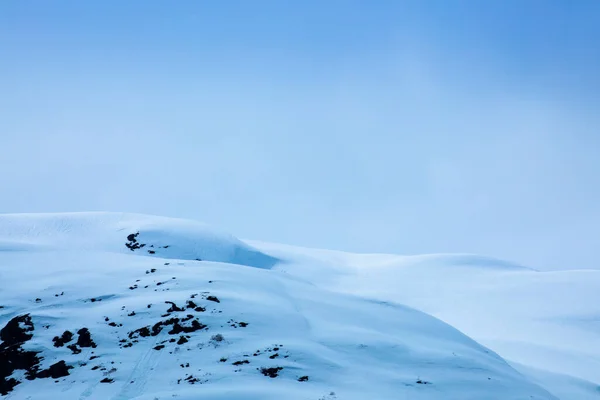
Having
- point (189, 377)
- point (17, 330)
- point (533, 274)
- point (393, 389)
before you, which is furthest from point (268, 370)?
point (533, 274)

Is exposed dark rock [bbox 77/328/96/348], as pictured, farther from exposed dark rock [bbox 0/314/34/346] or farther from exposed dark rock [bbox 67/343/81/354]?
exposed dark rock [bbox 0/314/34/346]

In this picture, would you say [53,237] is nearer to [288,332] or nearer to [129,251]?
[129,251]

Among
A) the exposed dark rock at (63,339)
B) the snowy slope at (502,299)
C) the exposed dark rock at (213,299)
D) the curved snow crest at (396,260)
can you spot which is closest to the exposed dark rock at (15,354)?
the exposed dark rock at (63,339)

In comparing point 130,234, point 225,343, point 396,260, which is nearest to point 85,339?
point 225,343

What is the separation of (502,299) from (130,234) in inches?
1892

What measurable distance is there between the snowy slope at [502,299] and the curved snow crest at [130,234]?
11.8 m

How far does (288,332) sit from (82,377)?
9.13m

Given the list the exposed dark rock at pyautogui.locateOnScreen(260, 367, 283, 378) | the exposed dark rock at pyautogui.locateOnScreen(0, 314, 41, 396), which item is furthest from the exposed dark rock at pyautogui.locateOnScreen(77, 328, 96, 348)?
the exposed dark rock at pyautogui.locateOnScreen(260, 367, 283, 378)

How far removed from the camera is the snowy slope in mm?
40125

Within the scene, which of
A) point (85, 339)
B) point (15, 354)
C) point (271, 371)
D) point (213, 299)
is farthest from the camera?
point (213, 299)

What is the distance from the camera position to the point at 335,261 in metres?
82.7

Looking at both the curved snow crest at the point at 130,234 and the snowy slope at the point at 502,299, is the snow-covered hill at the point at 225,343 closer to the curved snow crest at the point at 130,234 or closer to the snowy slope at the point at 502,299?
the snowy slope at the point at 502,299

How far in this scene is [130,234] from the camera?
195ft

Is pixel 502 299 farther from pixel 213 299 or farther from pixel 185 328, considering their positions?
pixel 185 328
